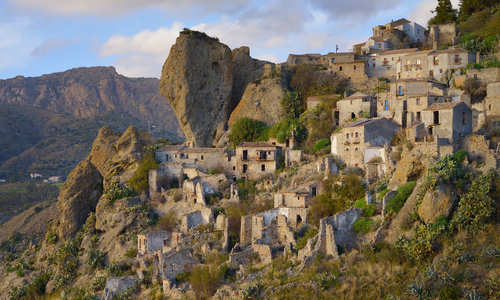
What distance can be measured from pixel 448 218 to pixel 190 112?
90.1ft

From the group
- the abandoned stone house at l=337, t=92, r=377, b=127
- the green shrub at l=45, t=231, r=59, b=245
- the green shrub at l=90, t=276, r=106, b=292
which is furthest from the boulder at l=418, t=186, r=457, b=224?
the green shrub at l=45, t=231, r=59, b=245

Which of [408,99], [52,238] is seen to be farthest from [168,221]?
[408,99]

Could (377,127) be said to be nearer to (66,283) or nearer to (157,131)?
(66,283)

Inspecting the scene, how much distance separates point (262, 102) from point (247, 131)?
139 inches

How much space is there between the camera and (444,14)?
58.1 metres

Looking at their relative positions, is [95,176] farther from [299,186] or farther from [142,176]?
[299,186]

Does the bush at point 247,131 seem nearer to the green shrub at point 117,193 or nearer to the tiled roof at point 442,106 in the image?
the green shrub at point 117,193

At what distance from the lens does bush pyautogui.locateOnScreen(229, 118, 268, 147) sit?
46.7 metres

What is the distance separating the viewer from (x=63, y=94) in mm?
134000

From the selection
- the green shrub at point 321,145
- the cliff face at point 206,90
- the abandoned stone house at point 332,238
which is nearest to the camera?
the abandoned stone house at point 332,238

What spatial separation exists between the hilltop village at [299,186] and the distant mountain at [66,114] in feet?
139

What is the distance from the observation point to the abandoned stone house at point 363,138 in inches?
1432

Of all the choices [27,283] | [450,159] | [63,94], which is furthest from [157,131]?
[450,159]

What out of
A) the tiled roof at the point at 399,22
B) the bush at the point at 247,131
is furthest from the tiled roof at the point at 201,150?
the tiled roof at the point at 399,22
